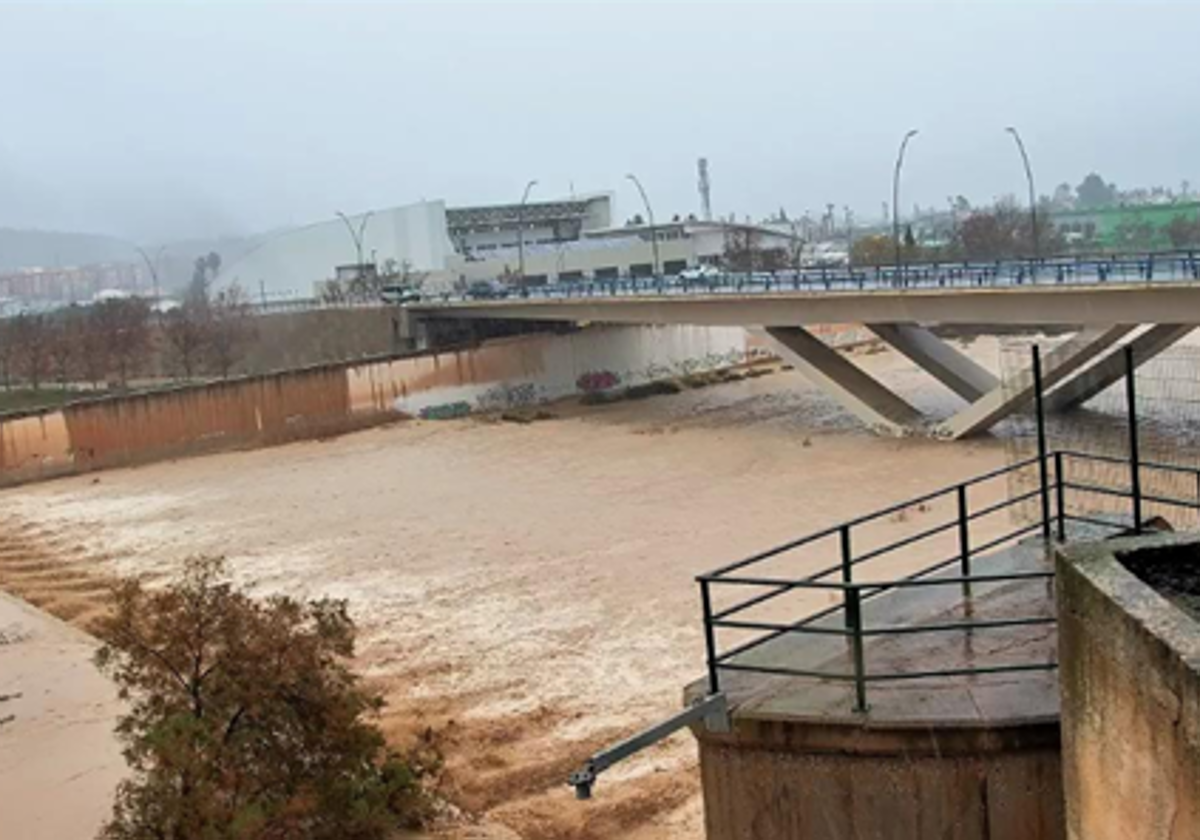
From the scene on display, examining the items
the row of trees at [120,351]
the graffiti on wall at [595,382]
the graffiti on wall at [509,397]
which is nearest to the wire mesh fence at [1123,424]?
the graffiti on wall at [595,382]

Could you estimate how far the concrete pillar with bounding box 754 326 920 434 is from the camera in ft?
137

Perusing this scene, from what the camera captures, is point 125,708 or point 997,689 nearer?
point 997,689

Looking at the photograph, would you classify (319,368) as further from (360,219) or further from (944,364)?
(360,219)

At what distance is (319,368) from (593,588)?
111 feet

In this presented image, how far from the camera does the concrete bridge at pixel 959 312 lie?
107ft

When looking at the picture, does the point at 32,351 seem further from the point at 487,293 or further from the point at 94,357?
the point at 487,293

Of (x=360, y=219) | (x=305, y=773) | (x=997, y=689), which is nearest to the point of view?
(x=997, y=689)

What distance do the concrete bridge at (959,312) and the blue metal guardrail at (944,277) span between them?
0.04m

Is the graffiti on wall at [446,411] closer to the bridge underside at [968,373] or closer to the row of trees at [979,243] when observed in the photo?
the bridge underside at [968,373]

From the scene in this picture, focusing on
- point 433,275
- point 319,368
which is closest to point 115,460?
point 319,368

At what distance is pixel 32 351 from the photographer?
244 ft

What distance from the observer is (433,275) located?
103 m

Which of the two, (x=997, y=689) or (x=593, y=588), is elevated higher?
(x=997, y=689)

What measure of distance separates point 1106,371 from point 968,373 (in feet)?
18.2
